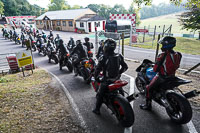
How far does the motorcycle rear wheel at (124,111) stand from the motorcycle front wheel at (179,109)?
41.8 inches

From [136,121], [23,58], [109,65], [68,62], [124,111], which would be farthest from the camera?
[68,62]

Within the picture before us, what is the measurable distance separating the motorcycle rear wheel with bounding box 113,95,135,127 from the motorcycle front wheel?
3.48 ft

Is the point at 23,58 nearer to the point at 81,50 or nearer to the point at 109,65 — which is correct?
the point at 81,50

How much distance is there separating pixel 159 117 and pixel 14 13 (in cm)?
6434

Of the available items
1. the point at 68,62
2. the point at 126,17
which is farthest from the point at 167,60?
the point at 126,17

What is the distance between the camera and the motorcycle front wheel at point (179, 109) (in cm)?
319

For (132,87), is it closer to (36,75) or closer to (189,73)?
(189,73)

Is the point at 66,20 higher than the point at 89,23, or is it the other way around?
the point at 66,20

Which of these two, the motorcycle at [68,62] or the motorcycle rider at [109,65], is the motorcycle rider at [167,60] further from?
the motorcycle at [68,62]

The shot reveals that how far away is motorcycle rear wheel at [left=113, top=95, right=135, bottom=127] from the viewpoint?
3.25 metres

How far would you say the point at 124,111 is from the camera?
3.27 m

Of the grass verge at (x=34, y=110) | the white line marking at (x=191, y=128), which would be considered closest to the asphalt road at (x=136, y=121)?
the white line marking at (x=191, y=128)

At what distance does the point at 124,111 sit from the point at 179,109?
4.50 ft

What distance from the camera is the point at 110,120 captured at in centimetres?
381
